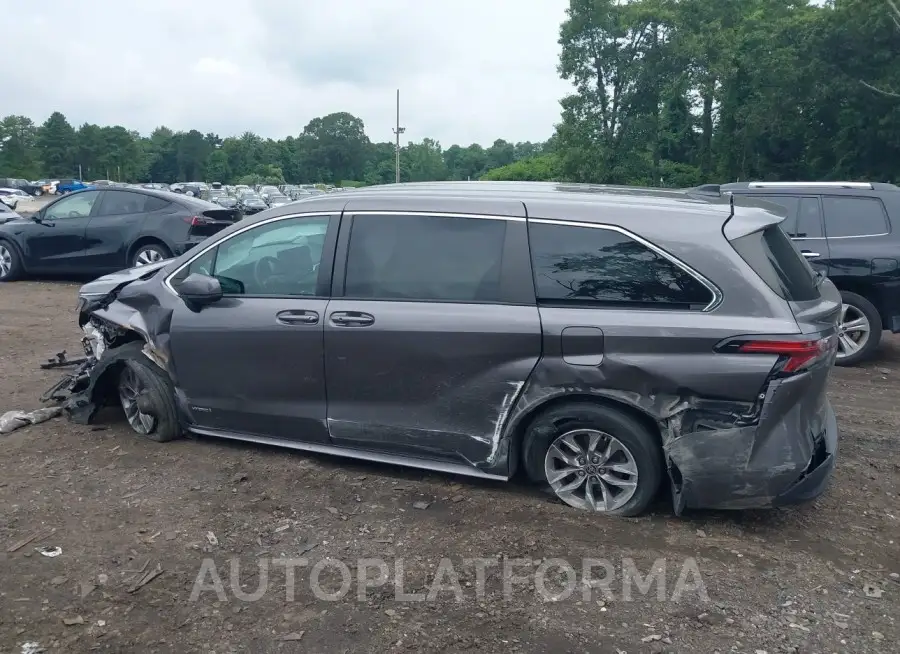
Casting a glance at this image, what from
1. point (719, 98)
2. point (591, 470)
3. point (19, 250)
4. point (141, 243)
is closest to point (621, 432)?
point (591, 470)

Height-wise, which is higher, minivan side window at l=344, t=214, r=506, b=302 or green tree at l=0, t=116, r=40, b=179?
green tree at l=0, t=116, r=40, b=179

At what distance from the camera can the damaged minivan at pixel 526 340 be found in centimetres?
393

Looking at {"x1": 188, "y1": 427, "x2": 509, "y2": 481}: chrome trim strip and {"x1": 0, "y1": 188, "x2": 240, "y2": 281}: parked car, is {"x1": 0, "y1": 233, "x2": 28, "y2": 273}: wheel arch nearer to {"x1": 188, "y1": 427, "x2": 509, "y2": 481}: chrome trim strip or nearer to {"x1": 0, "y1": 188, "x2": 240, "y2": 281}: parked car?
{"x1": 0, "y1": 188, "x2": 240, "y2": 281}: parked car

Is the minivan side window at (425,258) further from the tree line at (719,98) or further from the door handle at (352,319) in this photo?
the tree line at (719,98)

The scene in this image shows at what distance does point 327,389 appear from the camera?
4.72 meters

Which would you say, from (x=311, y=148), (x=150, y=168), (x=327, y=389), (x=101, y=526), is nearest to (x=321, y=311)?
(x=327, y=389)

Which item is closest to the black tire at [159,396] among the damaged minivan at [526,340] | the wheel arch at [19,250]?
the damaged minivan at [526,340]

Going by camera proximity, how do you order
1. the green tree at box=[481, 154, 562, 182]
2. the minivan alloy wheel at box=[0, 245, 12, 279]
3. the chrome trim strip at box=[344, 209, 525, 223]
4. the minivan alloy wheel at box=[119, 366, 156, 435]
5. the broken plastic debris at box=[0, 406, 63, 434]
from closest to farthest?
1. the chrome trim strip at box=[344, 209, 525, 223]
2. the minivan alloy wheel at box=[119, 366, 156, 435]
3. the broken plastic debris at box=[0, 406, 63, 434]
4. the minivan alloy wheel at box=[0, 245, 12, 279]
5. the green tree at box=[481, 154, 562, 182]

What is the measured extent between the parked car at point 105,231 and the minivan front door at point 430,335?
294 inches

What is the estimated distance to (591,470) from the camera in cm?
427

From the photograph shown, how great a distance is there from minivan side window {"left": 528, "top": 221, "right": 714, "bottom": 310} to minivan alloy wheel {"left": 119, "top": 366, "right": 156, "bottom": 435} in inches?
115

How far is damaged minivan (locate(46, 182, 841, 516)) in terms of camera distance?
155 inches

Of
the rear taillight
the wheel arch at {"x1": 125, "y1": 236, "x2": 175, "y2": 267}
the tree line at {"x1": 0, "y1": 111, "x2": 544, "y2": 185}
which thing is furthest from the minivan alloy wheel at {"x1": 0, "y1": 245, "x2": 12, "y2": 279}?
the tree line at {"x1": 0, "y1": 111, "x2": 544, "y2": 185}

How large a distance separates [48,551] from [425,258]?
2.46 meters
